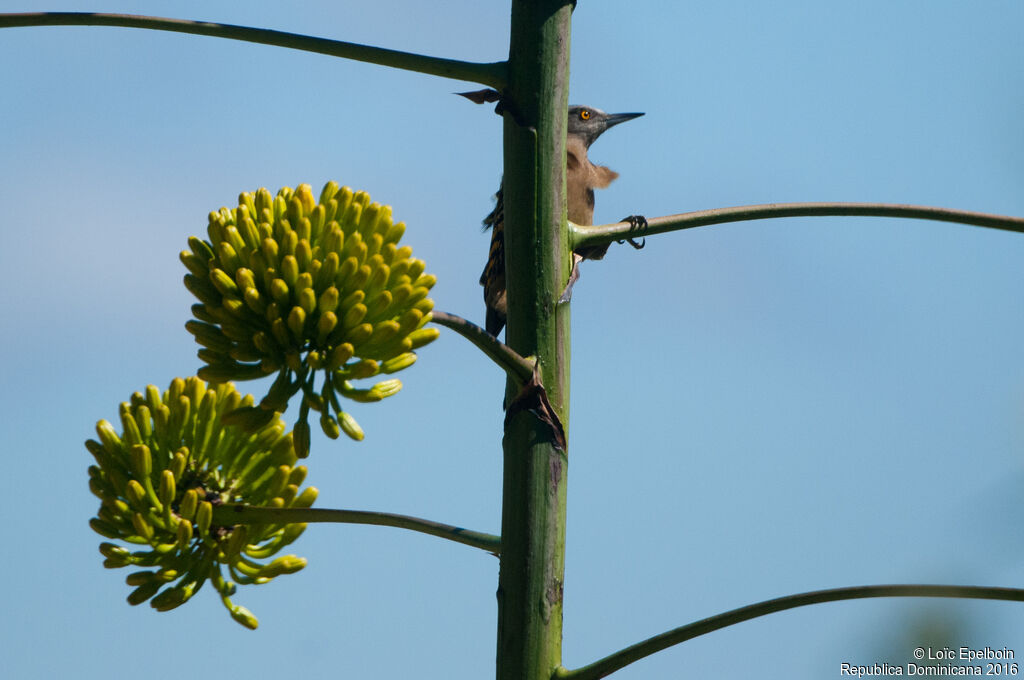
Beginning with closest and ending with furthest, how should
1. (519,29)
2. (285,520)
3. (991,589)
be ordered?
(991,589)
(285,520)
(519,29)

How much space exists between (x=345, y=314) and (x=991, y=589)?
1.15m

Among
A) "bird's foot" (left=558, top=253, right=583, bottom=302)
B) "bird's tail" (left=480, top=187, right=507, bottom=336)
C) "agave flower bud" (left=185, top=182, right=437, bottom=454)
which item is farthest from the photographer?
"bird's tail" (left=480, top=187, right=507, bottom=336)

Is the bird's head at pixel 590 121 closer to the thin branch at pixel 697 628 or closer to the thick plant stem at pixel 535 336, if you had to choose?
the thick plant stem at pixel 535 336

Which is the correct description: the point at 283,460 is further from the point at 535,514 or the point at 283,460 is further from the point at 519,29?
the point at 519,29

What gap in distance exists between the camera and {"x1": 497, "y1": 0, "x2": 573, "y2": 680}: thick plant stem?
1.89 metres

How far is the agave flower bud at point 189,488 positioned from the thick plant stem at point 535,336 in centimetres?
42

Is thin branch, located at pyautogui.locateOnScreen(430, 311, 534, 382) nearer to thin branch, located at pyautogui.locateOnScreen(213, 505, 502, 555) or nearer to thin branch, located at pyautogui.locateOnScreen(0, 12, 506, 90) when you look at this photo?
thin branch, located at pyautogui.locateOnScreen(213, 505, 502, 555)

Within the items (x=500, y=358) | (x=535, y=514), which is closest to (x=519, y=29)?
(x=500, y=358)

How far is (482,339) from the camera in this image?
5.94 ft

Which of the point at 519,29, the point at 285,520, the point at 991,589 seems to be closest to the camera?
the point at 991,589

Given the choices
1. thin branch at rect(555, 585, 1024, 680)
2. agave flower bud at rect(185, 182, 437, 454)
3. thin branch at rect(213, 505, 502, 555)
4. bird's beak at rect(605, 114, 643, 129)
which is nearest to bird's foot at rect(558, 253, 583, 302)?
agave flower bud at rect(185, 182, 437, 454)

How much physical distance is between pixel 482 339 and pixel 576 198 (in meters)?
3.51

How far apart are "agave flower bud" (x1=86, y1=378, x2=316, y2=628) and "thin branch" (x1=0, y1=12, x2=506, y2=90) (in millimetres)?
663

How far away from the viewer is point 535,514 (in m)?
1.90
